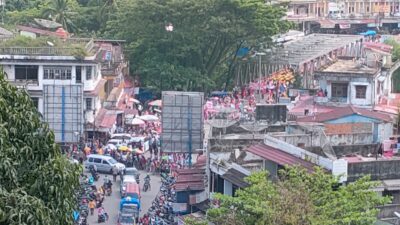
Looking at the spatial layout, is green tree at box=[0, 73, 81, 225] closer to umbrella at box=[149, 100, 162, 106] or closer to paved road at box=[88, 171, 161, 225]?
paved road at box=[88, 171, 161, 225]

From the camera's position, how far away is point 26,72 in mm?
41875

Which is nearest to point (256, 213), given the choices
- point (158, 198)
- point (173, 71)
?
point (158, 198)

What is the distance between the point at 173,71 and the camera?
5262cm

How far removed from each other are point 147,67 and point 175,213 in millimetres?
25931

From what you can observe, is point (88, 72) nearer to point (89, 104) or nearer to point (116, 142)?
point (89, 104)

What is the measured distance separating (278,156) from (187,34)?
31648 millimetres

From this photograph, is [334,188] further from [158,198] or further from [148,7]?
[148,7]

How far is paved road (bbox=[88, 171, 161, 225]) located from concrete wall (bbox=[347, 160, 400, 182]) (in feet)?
33.7

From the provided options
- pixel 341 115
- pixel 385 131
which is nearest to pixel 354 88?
pixel 341 115

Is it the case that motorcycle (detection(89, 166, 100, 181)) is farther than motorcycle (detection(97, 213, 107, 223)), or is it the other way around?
motorcycle (detection(89, 166, 100, 181))

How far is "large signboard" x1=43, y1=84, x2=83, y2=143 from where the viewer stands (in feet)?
118

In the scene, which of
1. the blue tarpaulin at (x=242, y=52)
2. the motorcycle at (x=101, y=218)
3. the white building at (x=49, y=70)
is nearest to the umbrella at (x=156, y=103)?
the white building at (x=49, y=70)

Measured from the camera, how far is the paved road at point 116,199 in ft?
96.1

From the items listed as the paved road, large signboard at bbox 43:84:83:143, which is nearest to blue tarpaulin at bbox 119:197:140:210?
the paved road
